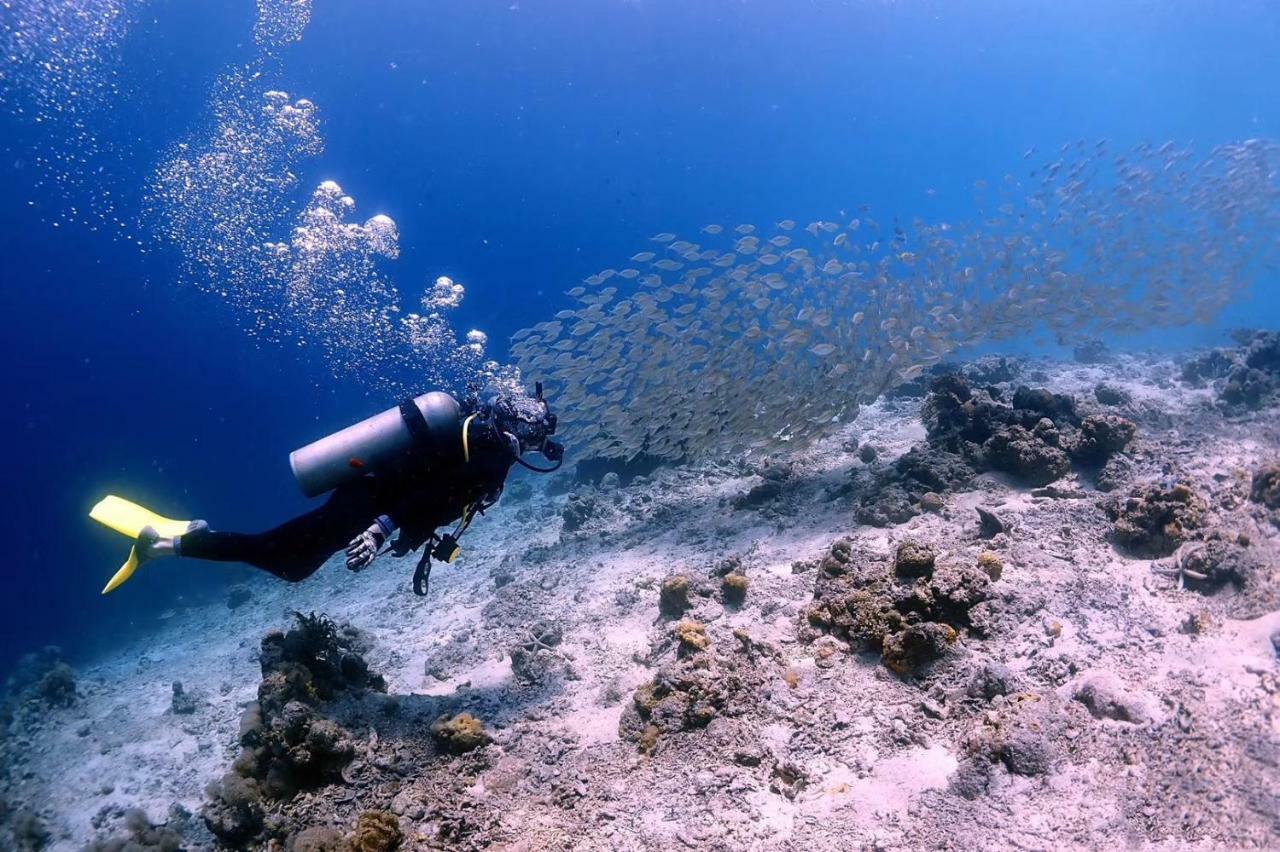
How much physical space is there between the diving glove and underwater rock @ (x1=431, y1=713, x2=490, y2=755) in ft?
5.18

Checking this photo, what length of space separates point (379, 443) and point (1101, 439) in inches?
385

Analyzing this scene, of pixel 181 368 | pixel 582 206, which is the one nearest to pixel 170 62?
pixel 181 368

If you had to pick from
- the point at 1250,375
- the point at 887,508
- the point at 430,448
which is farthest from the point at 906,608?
the point at 1250,375

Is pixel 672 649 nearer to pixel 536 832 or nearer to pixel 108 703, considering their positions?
pixel 536 832

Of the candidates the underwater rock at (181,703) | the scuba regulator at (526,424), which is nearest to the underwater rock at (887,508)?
the scuba regulator at (526,424)

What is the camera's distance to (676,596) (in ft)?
25.2

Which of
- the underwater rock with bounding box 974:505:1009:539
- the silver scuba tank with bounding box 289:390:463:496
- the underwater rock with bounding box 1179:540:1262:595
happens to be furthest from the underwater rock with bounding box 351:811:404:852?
the underwater rock with bounding box 1179:540:1262:595

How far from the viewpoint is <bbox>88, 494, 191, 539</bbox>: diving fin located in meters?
6.40

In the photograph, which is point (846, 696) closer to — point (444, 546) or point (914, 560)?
point (914, 560)

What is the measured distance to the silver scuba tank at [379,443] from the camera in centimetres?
604

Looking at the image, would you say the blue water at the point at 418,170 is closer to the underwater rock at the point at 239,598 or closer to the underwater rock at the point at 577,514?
the underwater rock at the point at 239,598

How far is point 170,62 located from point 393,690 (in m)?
50.2

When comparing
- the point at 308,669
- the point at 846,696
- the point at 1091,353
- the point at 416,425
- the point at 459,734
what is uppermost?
the point at 416,425

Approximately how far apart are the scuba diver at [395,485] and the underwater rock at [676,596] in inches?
106
